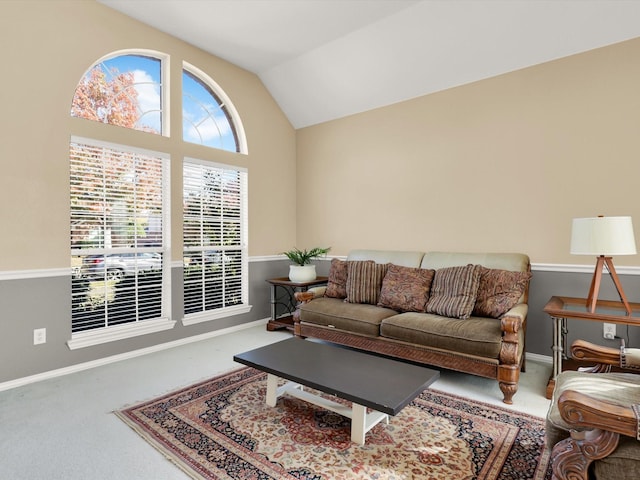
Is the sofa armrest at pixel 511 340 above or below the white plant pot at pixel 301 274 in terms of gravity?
below

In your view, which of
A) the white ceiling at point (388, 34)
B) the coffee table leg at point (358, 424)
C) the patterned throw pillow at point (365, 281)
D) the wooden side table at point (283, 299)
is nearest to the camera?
the coffee table leg at point (358, 424)

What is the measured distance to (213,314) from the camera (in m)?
Result: 4.27

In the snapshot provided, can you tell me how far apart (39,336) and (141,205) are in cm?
142

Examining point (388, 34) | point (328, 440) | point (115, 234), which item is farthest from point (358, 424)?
point (388, 34)

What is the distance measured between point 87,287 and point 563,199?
4.42 meters

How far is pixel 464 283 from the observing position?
3.19m

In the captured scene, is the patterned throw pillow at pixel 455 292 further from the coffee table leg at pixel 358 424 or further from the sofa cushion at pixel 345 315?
the coffee table leg at pixel 358 424

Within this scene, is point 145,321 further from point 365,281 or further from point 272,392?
point 365,281

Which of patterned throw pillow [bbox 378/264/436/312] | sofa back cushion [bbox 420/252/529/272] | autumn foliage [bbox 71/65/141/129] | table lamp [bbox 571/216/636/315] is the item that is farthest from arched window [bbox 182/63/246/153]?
table lamp [bbox 571/216/636/315]


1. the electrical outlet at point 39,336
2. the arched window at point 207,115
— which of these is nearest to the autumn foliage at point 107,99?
the arched window at point 207,115

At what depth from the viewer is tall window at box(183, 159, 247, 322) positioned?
409 centimetres

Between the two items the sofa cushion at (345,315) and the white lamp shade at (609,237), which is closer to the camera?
the white lamp shade at (609,237)

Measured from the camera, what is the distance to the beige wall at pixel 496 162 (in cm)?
309

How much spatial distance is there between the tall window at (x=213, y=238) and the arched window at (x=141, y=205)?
1cm
